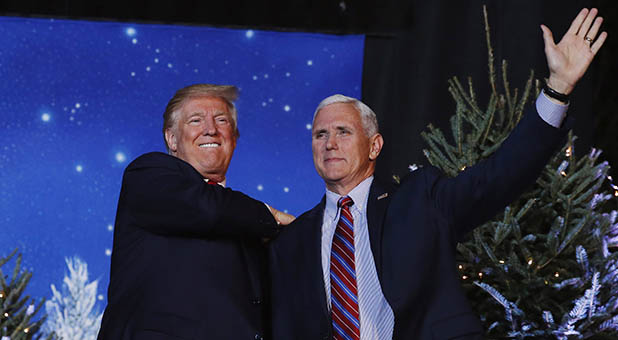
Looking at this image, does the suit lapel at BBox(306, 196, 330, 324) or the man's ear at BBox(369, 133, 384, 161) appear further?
the man's ear at BBox(369, 133, 384, 161)

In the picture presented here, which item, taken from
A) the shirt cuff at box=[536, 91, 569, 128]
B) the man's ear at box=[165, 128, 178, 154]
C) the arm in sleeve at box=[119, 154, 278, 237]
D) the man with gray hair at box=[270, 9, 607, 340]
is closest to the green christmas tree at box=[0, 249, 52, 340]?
the man's ear at box=[165, 128, 178, 154]

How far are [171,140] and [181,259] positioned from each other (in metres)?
0.59

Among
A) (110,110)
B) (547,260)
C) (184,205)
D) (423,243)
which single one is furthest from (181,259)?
(110,110)

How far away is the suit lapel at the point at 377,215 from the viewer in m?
2.53

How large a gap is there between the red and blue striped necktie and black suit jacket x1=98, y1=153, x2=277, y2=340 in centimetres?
Answer: 29

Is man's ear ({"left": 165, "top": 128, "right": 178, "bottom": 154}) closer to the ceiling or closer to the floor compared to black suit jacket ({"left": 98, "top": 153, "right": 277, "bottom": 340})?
closer to the ceiling

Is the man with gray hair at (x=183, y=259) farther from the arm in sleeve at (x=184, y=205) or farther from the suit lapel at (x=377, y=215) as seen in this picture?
the suit lapel at (x=377, y=215)

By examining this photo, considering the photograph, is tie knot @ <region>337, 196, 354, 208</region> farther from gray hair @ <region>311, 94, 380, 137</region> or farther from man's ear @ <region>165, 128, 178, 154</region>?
man's ear @ <region>165, 128, 178, 154</region>

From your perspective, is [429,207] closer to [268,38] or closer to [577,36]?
[577,36]

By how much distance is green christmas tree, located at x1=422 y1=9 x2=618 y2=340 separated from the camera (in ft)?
10.3

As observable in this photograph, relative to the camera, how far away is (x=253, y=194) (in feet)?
17.0

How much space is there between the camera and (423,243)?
2.51 m

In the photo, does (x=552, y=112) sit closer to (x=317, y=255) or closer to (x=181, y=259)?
(x=317, y=255)

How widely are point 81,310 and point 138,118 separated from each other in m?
1.33
